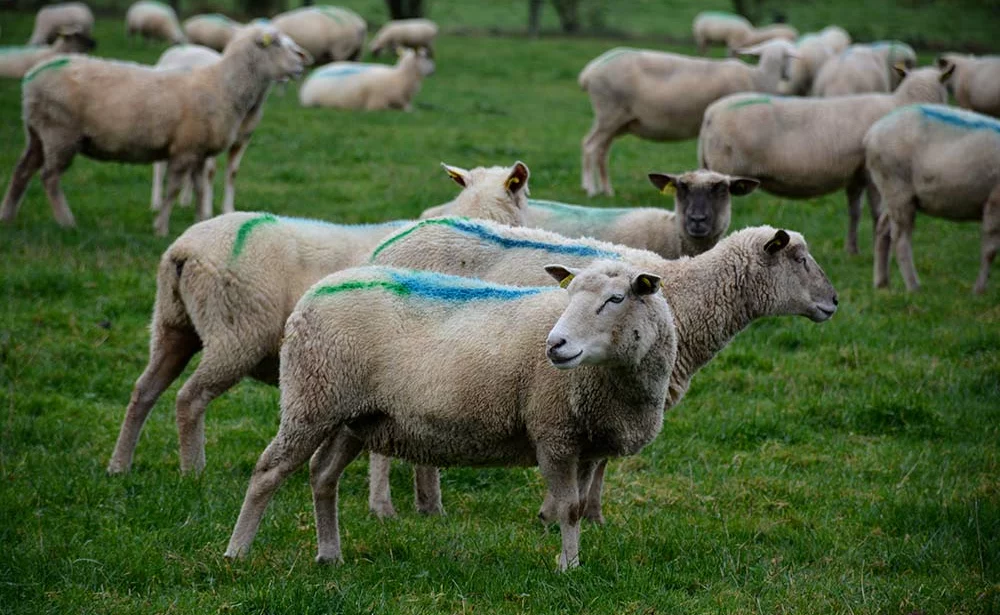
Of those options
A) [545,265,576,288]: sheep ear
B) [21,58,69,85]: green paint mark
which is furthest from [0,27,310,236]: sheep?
[545,265,576,288]: sheep ear

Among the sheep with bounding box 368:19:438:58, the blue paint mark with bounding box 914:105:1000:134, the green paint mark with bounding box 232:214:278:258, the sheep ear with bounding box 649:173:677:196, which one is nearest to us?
the green paint mark with bounding box 232:214:278:258

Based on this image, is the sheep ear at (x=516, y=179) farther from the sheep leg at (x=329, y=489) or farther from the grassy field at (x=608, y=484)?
the sheep leg at (x=329, y=489)

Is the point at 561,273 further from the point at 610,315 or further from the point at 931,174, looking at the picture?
the point at 931,174

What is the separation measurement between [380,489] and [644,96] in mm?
8712

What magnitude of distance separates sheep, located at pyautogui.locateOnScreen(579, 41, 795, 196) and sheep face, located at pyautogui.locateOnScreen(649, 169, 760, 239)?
5.26m

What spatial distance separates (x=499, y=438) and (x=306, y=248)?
6.72ft

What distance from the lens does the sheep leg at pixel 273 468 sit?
5.04 metres

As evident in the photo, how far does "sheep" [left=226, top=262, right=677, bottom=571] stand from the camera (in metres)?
4.93

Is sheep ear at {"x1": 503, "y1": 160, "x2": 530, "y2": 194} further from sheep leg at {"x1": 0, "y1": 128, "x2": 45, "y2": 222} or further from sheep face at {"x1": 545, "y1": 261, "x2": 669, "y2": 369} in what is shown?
sheep leg at {"x1": 0, "y1": 128, "x2": 45, "y2": 222}

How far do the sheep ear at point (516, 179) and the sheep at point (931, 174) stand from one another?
471 centimetres

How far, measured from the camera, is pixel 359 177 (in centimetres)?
1425

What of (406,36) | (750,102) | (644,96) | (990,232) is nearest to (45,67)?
(644,96)

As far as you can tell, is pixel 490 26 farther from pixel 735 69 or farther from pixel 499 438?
pixel 499 438

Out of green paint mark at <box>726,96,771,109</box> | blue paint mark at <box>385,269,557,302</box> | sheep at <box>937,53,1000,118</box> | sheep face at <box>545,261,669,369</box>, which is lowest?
sheep at <box>937,53,1000,118</box>
